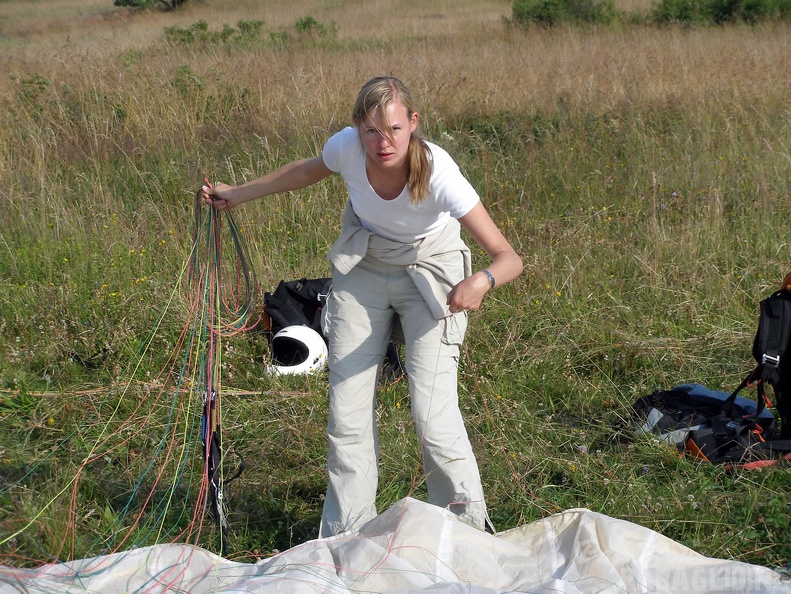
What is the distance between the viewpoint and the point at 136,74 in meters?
7.24

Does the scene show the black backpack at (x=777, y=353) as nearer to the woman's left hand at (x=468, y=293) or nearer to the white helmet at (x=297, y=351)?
the woman's left hand at (x=468, y=293)

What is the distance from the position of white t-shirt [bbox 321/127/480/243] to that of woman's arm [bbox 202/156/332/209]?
0.10m

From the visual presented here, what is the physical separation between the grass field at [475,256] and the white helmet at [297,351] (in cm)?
10

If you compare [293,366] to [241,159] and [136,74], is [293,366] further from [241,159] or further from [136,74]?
[136,74]

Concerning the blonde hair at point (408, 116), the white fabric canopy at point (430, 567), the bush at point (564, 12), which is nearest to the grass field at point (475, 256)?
the white fabric canopy at point (430, 567)

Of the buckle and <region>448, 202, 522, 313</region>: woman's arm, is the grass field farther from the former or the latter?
<region>448, 202, 522, 313</region>: woman's arm

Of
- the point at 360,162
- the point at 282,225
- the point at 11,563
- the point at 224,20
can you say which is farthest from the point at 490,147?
the point at 224,20

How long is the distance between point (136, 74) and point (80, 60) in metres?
1.12

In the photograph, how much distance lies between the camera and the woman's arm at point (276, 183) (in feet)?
9.36

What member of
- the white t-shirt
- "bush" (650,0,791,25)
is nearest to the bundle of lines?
the white t-shirt

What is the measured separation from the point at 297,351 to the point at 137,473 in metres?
1.07

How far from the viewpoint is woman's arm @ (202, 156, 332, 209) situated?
2.85m

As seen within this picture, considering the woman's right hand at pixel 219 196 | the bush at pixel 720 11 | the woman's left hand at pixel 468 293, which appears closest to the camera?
the woman's left hand at pixel 468 293

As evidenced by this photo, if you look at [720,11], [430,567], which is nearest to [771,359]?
[430,567]
